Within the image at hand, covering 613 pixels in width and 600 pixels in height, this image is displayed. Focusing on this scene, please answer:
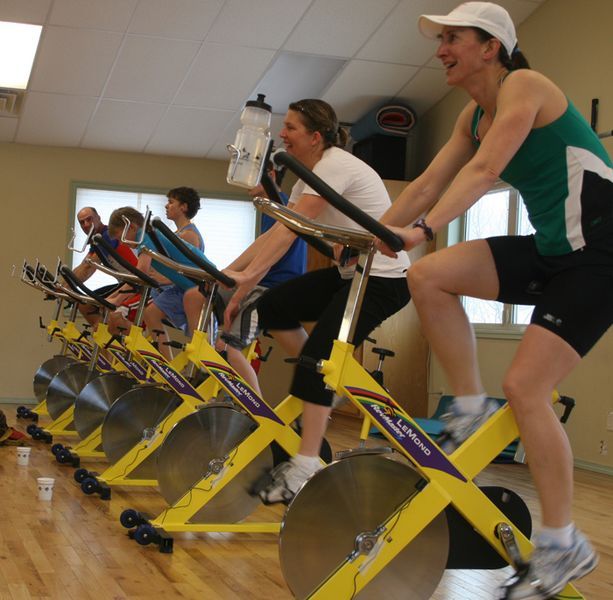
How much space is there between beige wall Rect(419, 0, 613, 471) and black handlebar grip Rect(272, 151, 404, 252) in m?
4.13

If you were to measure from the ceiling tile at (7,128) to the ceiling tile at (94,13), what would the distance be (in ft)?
6.42

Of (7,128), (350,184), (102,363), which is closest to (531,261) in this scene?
(350,184)

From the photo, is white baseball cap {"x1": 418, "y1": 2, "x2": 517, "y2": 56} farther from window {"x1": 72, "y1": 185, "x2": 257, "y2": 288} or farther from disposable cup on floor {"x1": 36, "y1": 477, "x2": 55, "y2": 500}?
window {"x1": 72, "y1": 185, "x2": 257, "y2": 288}

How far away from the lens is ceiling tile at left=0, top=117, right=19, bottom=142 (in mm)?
8203

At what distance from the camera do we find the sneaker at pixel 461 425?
1.96 metres

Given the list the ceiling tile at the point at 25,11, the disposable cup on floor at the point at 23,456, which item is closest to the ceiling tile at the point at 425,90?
the ceiling tile at the point at 25,11

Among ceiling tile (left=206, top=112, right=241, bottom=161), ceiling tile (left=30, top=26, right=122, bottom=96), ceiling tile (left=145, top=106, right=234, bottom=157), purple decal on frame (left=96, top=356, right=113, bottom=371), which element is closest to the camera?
purple decal on frame (left=96, top=356, right=113, bottom=371)

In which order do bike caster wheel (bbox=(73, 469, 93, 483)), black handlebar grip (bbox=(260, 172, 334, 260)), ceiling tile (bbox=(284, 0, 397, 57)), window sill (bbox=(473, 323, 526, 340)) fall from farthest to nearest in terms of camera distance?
window sill (bbox=(473, 323, 526, 340)), ceiling tile (bbox=(284, 0, 397, 57)), bike caster wheel (bbox=(73, 469, 93, 483)), black handlebar grip (bbox=(260, 172, 334, 260))

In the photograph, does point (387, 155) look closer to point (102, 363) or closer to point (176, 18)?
point (176, 18)

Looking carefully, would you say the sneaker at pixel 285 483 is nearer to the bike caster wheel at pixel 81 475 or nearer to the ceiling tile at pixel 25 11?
the bike caster wheel at pixel 81 475

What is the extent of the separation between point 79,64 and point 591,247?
6018mm

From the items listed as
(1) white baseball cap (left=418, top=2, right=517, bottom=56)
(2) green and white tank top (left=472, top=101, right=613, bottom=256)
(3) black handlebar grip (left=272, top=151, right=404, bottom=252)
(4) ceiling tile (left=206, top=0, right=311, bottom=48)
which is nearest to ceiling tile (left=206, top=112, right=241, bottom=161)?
(4) ceiling tile (left=206, top=0, right=311, bottom=48)

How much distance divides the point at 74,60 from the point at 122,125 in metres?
1.27

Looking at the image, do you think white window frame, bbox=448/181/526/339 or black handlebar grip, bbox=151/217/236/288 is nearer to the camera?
black handlebar grip, bbox=151/217/236/288
